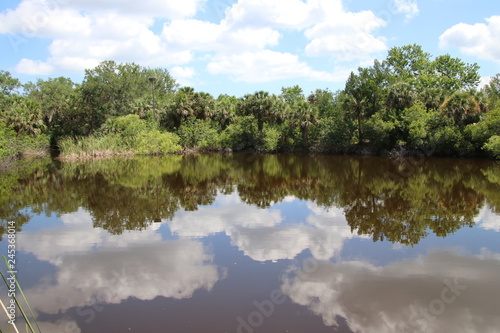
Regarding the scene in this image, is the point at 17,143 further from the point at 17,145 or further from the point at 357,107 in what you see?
the point at 357,107

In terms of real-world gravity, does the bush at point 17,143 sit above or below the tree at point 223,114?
below

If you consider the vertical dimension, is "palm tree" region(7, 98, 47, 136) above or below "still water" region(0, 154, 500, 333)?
above

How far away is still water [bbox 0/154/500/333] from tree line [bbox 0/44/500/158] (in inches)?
803

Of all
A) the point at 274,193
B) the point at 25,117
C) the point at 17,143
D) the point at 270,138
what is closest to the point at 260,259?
the point at 274,193

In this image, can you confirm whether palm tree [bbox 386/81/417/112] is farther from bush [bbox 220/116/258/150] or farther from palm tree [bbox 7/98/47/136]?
palm tree [bbox 7/98/47/136]

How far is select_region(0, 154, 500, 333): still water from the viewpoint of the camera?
6.14 meters

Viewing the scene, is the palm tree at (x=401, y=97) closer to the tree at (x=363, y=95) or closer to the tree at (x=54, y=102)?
the tree at (x=363, y=95)

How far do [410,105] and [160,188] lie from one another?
99.9ft

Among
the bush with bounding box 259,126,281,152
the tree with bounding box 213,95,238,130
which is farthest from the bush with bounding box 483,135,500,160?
the tree with bounding box 213,95,238,130

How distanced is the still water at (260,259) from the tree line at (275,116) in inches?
803

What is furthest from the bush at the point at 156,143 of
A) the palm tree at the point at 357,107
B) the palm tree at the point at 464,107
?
the palm tree at the point at 464,107

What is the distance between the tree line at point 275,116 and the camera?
1371 inches

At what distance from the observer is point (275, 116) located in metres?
44.0

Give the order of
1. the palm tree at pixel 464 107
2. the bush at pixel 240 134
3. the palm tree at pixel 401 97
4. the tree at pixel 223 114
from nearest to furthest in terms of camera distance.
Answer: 1. the palm tree at pixel 464 107
2. the palm tree at pixel 401 97
3. the bush at pixel 240 134
4. the tree at pixel 223 114
